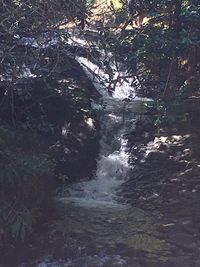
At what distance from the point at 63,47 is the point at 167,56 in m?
2.03

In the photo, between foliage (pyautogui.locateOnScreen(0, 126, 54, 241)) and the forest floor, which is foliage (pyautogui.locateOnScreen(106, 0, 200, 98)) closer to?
the forest floor

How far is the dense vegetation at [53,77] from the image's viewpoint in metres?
5.77

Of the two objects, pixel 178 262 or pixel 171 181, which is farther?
pixel 171 181

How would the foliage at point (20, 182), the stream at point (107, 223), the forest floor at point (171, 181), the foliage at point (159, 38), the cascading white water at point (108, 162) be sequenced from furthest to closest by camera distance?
the cascading white water at point (108, 162) → the foliage at point (159, 38) → the forest floor at point (171, 181) → the stream at point (107, 223) → the foliage at point (20, 182)

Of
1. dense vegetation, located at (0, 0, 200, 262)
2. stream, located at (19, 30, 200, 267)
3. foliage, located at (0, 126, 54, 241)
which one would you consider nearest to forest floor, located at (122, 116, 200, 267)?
stream, located at (19, 30, 200, 267)

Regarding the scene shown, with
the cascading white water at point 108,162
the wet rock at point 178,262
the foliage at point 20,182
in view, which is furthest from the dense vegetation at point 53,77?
the wet rock at point 178,262

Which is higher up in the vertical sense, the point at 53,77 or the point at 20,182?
the point at 53,77

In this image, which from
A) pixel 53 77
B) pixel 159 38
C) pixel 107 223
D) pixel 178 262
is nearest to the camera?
pixel 178 262

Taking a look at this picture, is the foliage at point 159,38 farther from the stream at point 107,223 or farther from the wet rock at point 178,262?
the wet rock at point 178,262

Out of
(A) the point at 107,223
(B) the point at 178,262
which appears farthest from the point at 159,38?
(B) the point at 178,262

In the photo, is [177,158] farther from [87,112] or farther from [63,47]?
[63,47]

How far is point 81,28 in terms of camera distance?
6.54m

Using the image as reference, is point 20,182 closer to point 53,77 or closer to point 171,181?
point 53,77

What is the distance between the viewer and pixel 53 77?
843 centimetres
